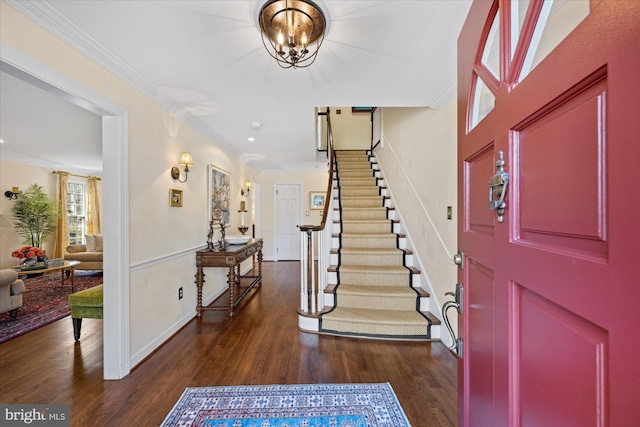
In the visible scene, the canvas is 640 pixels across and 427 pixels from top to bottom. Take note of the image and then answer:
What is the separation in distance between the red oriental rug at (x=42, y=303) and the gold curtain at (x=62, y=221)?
116 cm

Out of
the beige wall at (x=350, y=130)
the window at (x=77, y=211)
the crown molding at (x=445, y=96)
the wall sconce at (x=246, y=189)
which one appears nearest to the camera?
the crown molding at (x=445, y=96)

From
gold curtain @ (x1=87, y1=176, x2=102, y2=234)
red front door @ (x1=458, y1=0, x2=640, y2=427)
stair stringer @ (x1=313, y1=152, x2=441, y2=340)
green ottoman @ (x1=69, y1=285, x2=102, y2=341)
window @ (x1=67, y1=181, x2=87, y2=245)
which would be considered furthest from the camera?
gold curtain @ (x1=87, y1=176, x2=102, y2=234)

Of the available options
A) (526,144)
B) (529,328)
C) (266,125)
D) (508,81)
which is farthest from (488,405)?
(266,125)

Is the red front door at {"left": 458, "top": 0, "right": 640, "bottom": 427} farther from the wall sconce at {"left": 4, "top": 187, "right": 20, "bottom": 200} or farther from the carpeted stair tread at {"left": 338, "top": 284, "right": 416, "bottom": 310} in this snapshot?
the wall sconce at {"left": 4, "top": 187, "right": 20, "bottom": 200}

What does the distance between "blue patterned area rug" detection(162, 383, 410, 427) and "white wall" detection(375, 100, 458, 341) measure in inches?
42.5

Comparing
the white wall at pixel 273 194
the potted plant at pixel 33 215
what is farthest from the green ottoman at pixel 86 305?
the potted plant at pixel 33 215

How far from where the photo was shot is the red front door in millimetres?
387

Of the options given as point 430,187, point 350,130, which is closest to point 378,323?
point 430,187

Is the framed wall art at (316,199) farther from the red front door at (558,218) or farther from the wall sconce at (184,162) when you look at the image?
the red front door at (558,218)

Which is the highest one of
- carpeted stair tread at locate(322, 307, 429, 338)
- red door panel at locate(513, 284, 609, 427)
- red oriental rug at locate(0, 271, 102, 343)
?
red door panel at locate(513, 284, 609, 427)

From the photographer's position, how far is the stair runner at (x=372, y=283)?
2.61 m

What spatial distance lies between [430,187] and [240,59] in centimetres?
214

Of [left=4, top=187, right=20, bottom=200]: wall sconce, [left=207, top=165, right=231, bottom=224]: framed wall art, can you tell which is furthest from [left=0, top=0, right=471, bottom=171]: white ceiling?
[left=4, top=187, right=20, bottom=200]: wall sconce

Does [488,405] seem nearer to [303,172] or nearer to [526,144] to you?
[526,144]
